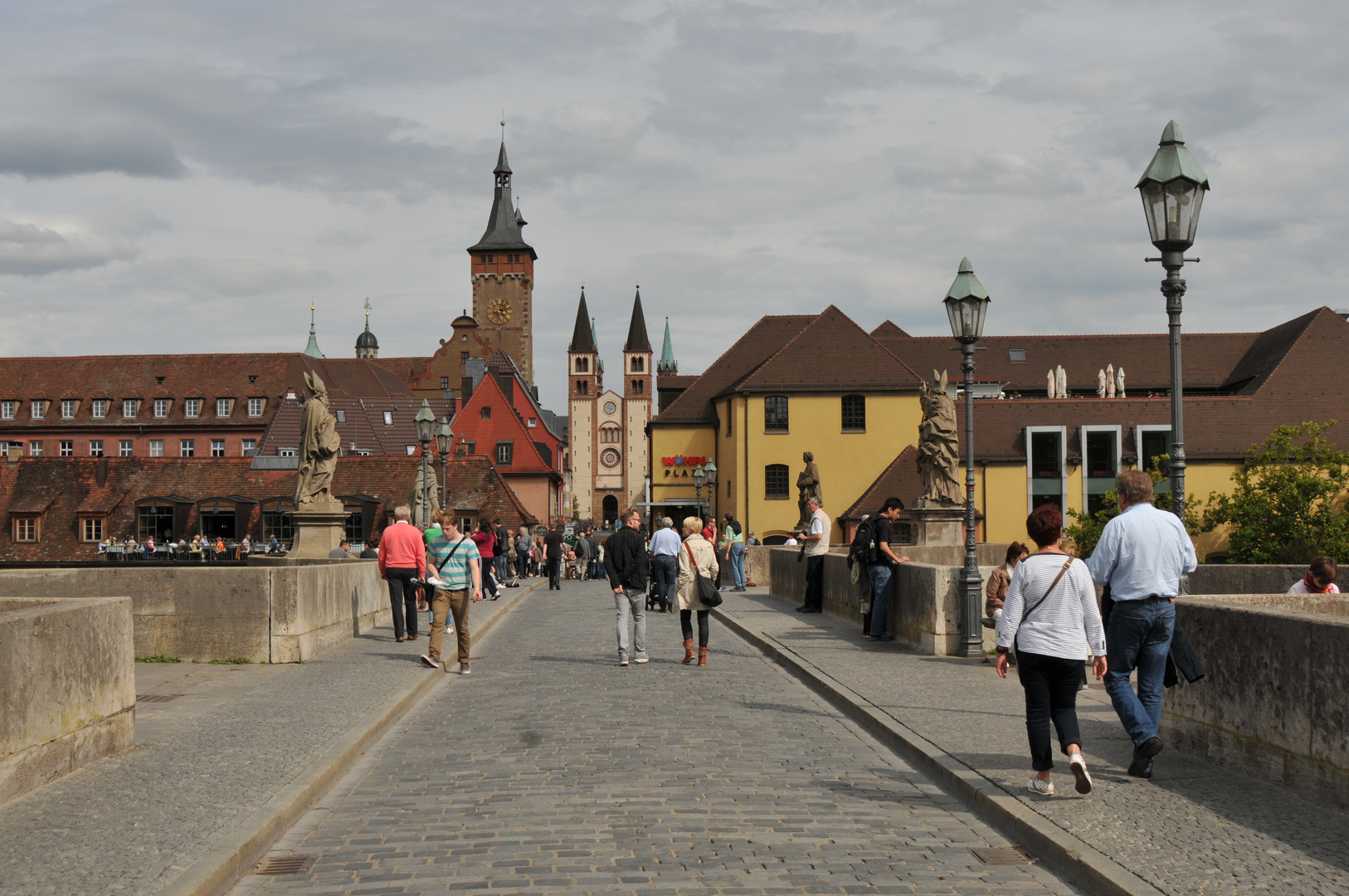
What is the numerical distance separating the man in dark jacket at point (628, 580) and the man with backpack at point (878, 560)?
10.0ft

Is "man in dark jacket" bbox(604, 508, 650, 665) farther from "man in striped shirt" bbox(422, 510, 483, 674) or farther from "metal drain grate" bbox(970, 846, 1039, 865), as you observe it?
"metal drain grate" bbox(970, 846, 1039, 865)

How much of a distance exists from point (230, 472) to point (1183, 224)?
2370 inches

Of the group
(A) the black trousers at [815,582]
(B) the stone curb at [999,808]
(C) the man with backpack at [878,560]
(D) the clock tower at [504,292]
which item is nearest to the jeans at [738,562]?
(A) the black trousers at [815,582]

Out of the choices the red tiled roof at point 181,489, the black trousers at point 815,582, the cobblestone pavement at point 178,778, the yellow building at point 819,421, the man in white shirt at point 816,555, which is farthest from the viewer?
the yellow building at point 819,421

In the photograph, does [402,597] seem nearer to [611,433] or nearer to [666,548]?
[666,548]

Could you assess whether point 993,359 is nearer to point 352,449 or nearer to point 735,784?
point 352,449

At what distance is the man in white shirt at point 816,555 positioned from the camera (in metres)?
21.5

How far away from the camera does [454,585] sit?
14.3 meters

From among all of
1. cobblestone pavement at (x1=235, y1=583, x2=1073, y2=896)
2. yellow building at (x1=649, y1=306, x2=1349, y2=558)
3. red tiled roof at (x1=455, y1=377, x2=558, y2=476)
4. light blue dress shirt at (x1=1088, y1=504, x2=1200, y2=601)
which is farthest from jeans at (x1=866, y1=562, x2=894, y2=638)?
red tiled roof at (x1=455, y1=377, x2=558, y2=476)

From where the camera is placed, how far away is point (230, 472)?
6431 centimetres

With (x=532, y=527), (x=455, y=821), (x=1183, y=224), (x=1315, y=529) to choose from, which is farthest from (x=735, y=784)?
(x=532, y=527)

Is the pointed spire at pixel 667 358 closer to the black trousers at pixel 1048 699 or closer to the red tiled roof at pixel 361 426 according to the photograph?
the red tiled roof at pixel 361 426

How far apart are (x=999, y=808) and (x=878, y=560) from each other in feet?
30.8

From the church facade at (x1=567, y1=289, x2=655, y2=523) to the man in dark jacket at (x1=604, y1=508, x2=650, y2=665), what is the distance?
123 metres
